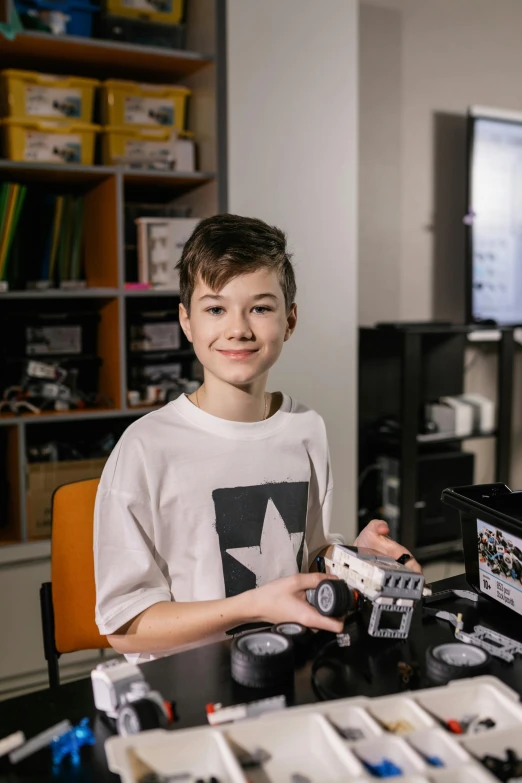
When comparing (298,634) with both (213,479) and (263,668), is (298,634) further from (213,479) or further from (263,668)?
(213,479)

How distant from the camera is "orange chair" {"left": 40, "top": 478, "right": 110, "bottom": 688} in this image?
4.64 feet

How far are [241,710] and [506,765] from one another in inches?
10.6

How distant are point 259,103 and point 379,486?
1597mm

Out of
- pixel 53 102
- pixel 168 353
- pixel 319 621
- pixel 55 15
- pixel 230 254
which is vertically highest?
pixel 55 15

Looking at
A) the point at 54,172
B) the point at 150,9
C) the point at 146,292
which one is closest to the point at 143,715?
the point at 146,292

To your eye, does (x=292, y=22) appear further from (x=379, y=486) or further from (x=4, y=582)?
(x=4, y=582)

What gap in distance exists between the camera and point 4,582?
7.61 feet

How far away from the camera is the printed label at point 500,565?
3.43 feet

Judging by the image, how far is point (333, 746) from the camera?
72 centimetres

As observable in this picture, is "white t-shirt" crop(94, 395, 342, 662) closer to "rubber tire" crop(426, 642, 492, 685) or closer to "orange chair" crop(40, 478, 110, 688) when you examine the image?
"orange chair" crop(40, 478, 110, 688)

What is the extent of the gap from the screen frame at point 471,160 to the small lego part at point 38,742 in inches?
109

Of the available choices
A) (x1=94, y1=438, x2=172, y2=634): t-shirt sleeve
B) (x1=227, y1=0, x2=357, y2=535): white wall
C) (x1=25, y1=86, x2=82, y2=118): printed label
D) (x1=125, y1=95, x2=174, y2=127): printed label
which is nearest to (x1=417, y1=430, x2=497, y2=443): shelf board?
(x1=227, y1=0, x2=357, y2=535): white wall

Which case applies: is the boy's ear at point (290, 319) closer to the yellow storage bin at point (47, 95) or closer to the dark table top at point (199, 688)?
the dark table top at point (199, 688)

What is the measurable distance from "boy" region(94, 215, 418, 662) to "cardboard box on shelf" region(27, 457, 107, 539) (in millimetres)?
1258
